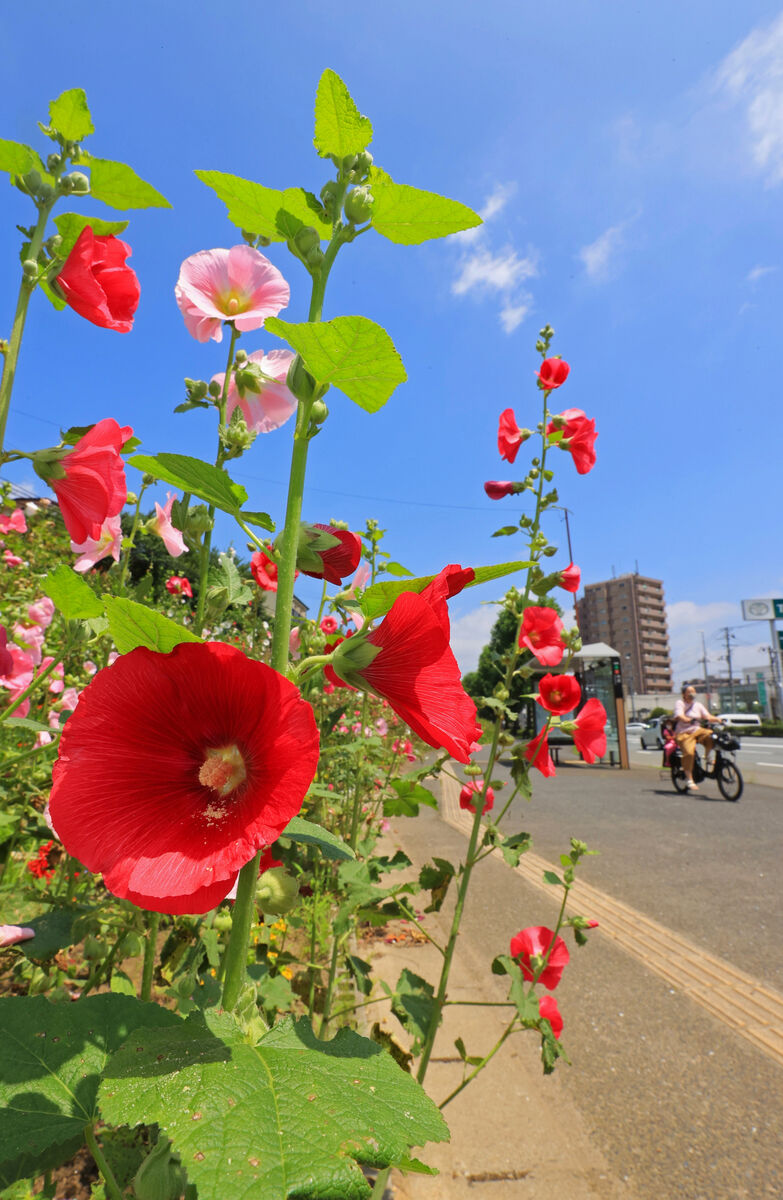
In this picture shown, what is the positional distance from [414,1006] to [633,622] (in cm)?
10618

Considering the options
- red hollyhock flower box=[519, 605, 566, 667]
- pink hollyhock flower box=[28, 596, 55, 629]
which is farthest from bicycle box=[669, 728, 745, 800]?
pink hollyhock flower box=[28, 596, 55, 629]

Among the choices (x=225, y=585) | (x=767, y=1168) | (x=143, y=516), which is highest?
(x=143, y=516)

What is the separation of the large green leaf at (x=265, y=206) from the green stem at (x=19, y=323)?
0.38 metres

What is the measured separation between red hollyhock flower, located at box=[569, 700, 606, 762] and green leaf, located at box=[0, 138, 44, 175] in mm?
2003

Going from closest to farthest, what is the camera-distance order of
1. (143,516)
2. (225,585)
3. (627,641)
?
(225,585), (143,516), (627,641)

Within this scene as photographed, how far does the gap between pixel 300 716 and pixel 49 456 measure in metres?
0.63

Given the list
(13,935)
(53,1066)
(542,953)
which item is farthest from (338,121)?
(542,953)

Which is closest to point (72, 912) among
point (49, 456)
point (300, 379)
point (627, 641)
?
point (49, 456)

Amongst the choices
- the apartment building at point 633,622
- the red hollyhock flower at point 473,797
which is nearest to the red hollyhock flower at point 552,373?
the red hollyhock flower at point 473,797

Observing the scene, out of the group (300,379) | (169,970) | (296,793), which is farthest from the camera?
(169,970)

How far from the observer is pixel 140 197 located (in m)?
0.97

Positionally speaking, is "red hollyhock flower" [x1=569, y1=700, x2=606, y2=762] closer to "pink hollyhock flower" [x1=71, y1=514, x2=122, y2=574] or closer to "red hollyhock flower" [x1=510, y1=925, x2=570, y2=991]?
"red hollyhock flower" [x1=510, y1=925, x2=570, y2=991]

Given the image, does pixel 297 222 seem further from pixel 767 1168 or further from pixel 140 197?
pixel 767 1168

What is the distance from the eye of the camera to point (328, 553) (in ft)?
2.48
